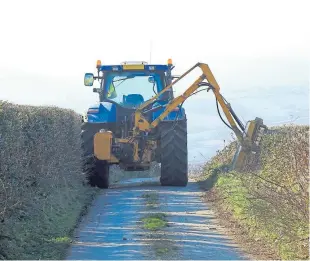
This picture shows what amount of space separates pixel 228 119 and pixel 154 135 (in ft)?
5.74

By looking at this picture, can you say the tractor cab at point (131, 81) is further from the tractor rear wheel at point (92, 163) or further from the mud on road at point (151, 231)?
the mud on road at point (151, 231)

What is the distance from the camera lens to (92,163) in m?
15.1

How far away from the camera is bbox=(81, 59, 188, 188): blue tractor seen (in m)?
14.6

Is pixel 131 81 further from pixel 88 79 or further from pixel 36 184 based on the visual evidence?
pixel 36 184

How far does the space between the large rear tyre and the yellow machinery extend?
0.08 feet

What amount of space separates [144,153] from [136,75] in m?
2.02

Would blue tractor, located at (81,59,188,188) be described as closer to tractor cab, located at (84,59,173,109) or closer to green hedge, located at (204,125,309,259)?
tractor cab, located at (84,59,173,109)

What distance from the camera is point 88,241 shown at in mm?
8461

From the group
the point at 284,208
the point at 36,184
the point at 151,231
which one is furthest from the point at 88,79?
the point at 284,208

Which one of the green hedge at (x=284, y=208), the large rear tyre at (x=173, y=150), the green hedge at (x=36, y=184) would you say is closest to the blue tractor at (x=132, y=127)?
the large rear tyre at (x=173, y=150)

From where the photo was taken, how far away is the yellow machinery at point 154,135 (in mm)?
14531

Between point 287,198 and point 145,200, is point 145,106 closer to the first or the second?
point 145,200

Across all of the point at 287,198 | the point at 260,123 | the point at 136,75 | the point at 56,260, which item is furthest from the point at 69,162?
the point at 287,198

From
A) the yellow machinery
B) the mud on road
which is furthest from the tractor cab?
the mud on road
